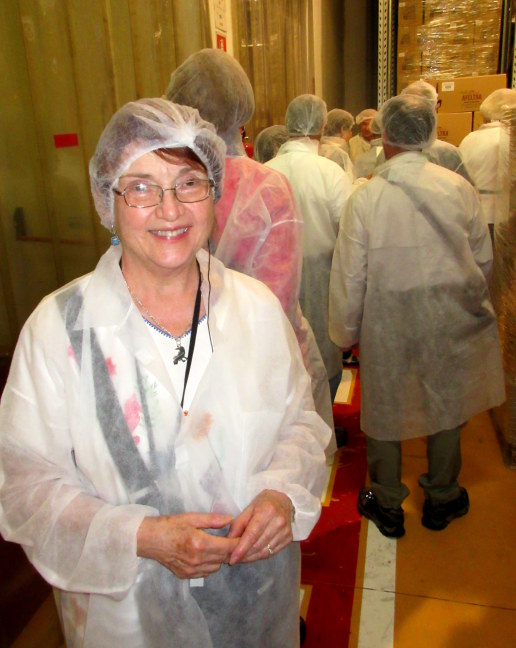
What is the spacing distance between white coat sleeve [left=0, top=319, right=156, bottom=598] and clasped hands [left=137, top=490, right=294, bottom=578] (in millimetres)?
34

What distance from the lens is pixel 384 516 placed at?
7.05ft

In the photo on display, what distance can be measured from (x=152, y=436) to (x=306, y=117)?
8.10 feet

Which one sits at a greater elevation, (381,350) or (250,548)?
(250,548)

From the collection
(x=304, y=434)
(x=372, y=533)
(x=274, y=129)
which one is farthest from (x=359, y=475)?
(x=274, y=129)

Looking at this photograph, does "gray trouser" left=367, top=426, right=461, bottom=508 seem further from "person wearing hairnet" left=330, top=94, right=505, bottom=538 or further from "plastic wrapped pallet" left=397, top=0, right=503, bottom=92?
"plastic wrapped pallet" left=397, top=0, right=503, bottom=92

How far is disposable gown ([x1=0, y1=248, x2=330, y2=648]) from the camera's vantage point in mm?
879

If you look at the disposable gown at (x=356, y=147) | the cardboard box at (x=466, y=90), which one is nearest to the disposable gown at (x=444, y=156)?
the cardboard box at (x=466, y=90)

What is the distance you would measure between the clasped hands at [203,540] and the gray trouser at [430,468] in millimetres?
1303

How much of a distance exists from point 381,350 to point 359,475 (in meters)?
0.79

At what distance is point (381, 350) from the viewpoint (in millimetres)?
2031

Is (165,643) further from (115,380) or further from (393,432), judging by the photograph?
(393,432)

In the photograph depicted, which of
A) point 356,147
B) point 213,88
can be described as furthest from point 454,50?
point 213,88

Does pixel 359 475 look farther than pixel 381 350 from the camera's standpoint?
→ Yes

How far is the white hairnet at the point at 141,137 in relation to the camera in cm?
94
